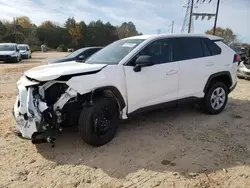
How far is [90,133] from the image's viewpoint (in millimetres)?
4082

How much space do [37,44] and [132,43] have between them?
54.0 m

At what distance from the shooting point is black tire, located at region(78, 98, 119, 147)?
4.04m

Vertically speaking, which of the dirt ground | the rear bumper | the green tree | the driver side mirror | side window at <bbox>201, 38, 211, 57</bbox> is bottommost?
the dirt ground

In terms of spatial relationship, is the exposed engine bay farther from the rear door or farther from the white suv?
the rear door

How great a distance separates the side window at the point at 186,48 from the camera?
530 centimetres

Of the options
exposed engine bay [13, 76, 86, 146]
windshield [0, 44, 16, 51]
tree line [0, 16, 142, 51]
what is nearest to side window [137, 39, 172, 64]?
exposed engine bay [13, 76, 86, 146]

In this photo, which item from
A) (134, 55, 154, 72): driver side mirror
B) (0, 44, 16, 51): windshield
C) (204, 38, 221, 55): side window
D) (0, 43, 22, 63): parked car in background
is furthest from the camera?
(0, 44, 16, 51): windshield

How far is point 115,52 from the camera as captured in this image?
5.02 metres

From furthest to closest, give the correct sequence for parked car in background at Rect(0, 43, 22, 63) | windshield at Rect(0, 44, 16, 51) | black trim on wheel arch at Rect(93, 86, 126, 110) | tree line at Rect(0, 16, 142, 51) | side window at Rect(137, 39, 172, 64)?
tree line at Rect(0, 16, 142, 51), windshield at Rect(0, 44, 16, 51), parked car in background at Rect(0, 43, 22, 63), side window at Rect(137, 39, 172, 64), black trim on wheel arch at Rect(93, 86, 126, 110)

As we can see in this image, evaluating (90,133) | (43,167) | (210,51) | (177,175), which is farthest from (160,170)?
(210,51)

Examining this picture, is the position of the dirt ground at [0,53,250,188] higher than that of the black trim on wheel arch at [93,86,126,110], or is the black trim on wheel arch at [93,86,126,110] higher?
the black trim on wheel arch at [93,86,126,110]

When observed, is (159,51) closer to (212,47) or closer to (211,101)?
(212,47)

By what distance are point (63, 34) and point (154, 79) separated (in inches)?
2375

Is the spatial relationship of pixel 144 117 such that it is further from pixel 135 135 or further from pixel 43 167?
pixel 43 167
